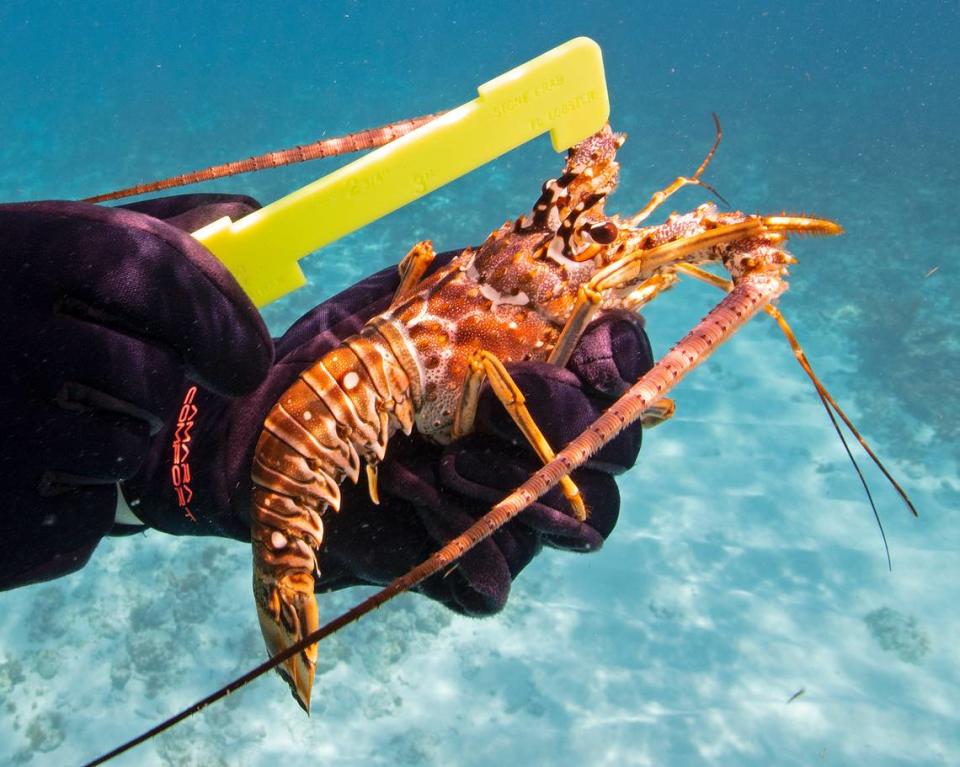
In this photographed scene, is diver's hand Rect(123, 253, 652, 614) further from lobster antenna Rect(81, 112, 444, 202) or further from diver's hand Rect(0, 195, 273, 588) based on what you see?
lobster antenna Rect(81, 112, 444, 202)

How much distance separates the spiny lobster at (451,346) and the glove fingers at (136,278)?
95 centimetres

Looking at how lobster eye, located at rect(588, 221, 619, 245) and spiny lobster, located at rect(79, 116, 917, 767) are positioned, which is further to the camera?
lobster eye, located at rect(588, 221, 619, 245)

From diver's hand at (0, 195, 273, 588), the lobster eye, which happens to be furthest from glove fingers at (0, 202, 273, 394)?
the lobster eye

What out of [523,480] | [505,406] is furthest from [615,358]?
[523,480]

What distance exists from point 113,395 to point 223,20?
130 feet

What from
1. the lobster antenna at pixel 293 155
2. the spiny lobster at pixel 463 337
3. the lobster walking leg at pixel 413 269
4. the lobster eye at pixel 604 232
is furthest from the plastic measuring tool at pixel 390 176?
the lobster walking leg at pixel 413 269

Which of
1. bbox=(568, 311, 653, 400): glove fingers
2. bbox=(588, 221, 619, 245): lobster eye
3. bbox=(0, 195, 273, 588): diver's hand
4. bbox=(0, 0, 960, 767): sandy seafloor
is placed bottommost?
bbox=(0, 0, 960, 767): sandy seafloor

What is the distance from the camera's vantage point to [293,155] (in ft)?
6.31

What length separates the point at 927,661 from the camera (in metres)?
8.52

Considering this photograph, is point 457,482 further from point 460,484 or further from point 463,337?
point 463,337

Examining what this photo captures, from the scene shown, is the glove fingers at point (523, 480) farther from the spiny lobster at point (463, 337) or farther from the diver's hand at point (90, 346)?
the diver's hand at point (90, 346)

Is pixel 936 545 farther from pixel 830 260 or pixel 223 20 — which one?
pixel 223 20

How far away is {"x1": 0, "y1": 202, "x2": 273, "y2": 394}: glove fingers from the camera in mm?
1401

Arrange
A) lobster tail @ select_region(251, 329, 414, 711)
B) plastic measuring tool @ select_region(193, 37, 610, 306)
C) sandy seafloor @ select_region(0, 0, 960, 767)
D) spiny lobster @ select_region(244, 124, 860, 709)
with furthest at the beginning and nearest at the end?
sandy seafloor @ select_region(0, 0, 960, 767), lobster tail @ select_region(251, 329, 414, 711), spiny lobster @ select_region(244, 124, 860, 709), plastic measuring tool @ select_region(193, 37, 610, 306)
